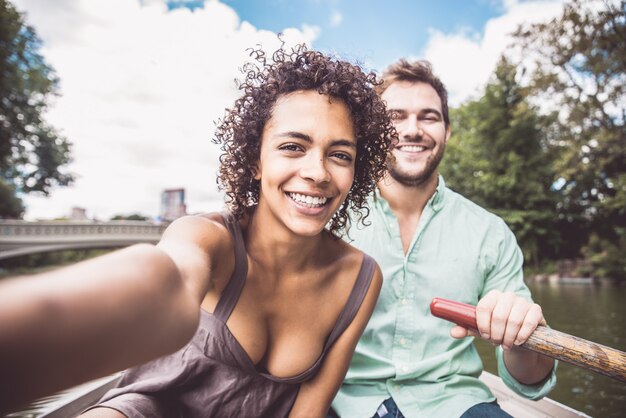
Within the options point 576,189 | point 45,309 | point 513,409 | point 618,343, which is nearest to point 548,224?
point 576,189

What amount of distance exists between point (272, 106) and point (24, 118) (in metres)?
26.3

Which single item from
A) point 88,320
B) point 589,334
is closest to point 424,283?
point 88,320

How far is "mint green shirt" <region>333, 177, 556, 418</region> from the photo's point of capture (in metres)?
Result: 1.89

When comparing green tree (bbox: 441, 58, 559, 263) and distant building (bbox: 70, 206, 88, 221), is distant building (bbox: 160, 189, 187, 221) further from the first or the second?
green tree (bbox: 441, 58, 559, 263)

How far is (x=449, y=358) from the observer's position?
6.39ft

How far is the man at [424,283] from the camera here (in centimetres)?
185

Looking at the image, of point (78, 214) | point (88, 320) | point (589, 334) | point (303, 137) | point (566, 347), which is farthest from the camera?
point (78, 214)

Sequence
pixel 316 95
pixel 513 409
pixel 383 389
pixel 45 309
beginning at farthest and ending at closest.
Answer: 1. pixel 513 409
2. pixel 383 389
3. pixel 316 95
4. pixel 45 309

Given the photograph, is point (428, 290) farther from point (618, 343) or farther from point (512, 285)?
point (618, 343)

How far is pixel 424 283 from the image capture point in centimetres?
209

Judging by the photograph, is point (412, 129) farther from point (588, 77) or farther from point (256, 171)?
point (588, 77)

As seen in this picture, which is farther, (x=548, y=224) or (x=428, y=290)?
(x=548, y=224)

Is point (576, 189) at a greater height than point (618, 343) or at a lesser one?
greater

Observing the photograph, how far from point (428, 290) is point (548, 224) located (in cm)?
2100
